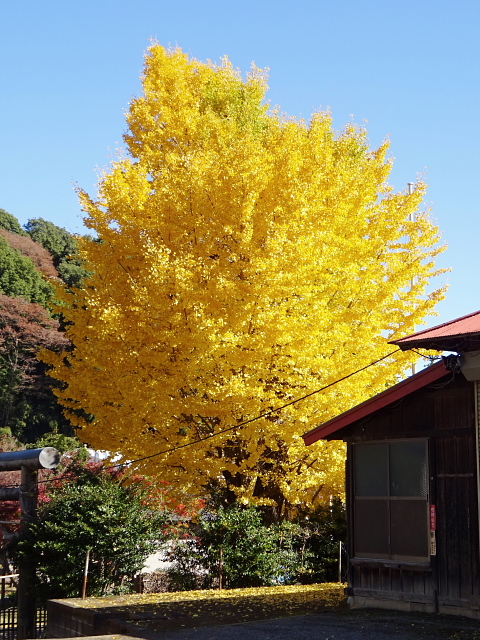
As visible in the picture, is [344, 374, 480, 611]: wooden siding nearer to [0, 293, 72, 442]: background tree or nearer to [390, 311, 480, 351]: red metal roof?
[390, 311, 480, 351]: red metal roof

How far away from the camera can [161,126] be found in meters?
18.6

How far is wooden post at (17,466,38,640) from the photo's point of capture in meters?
14.8

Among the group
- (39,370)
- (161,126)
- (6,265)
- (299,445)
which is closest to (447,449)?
(299,445)

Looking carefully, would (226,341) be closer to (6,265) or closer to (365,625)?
(365,625)

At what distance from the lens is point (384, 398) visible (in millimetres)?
11219

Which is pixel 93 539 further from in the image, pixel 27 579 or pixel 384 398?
pixel 384 398

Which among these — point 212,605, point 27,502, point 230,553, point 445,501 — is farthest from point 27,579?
point 445,501

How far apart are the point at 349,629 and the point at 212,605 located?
3.15m

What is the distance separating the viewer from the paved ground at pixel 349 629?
29.8 feet

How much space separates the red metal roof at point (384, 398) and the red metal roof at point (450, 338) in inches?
13.1

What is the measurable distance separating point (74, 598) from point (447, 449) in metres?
7.43

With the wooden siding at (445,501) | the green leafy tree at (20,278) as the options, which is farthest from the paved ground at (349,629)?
the green leafy tree at (20,278)

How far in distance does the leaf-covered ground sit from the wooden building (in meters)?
1.24

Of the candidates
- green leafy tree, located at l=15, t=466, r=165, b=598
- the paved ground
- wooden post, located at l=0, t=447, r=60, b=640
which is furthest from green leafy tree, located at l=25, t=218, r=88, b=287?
the paved ground
